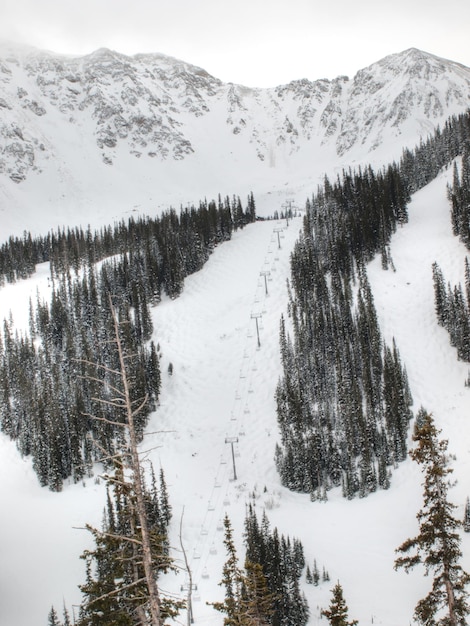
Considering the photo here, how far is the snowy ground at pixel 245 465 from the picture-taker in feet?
149

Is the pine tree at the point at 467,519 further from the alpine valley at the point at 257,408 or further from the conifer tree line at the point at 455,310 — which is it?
the conifer tree line at the point at 455,310

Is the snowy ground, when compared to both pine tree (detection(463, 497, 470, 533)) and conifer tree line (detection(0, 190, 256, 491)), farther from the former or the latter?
conifer tree line (detection(0, 190, 256, 491))

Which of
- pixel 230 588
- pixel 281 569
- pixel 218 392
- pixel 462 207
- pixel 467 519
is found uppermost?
pixel 462 207

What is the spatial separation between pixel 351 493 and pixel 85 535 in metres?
29.6

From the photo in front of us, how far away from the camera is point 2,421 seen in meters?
82.4

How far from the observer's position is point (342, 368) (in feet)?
244

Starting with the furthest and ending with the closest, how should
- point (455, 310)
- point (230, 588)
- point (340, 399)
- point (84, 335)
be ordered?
point (84, 335)
point (455, 310)
point (340, 399)
point (230, 588)

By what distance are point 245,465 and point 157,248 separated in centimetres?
7651

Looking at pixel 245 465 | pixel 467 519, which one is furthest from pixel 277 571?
pixel 245 465

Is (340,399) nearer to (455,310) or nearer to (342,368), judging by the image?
(342,368)

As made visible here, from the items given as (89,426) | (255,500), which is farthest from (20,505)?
(255,500)

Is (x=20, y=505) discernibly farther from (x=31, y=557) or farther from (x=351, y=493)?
(x=351, y=493)

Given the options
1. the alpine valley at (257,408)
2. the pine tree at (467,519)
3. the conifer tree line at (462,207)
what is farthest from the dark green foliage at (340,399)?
the conifer tree line at (462,207)

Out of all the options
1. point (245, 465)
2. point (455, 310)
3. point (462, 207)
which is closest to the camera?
point (245, 465)
